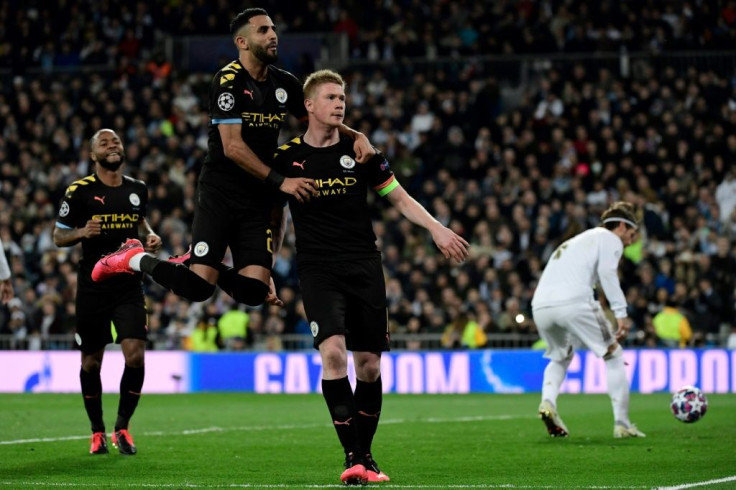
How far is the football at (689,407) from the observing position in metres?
13.1

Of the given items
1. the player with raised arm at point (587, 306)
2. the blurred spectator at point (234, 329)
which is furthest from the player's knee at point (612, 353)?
Result: the blurred spectator at point (234, 329)

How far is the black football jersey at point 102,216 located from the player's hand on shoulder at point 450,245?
368cm

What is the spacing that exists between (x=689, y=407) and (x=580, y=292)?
5.50 ft

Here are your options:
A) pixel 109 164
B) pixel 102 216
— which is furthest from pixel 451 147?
pixel 102 216

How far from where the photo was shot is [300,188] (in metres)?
8.56

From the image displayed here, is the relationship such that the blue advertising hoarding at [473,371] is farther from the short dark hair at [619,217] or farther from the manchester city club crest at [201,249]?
the manchester city club crest at [201,249]

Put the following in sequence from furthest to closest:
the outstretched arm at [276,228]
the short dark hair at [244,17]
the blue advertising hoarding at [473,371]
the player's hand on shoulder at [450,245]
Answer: the blue advertising hoarding at [473,371]
the outstretched arm at [276,228]
the short dark hair at [244,17]
the player's hand on shoulder at [450,245]

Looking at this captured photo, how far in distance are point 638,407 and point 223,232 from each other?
957 centimetres

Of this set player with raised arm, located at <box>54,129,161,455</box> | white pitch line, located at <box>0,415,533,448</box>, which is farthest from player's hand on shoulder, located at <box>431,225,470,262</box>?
white pitch line, located at <box>0,415,533,448</box>

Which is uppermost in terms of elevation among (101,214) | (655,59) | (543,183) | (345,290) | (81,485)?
(655,59)

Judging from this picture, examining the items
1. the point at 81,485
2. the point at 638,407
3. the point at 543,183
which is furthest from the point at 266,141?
the point at 543,183

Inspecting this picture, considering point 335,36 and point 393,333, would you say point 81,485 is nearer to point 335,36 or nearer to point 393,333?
point 393,333

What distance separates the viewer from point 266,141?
9148 mm

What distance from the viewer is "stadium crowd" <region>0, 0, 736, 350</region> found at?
77.3 feet
